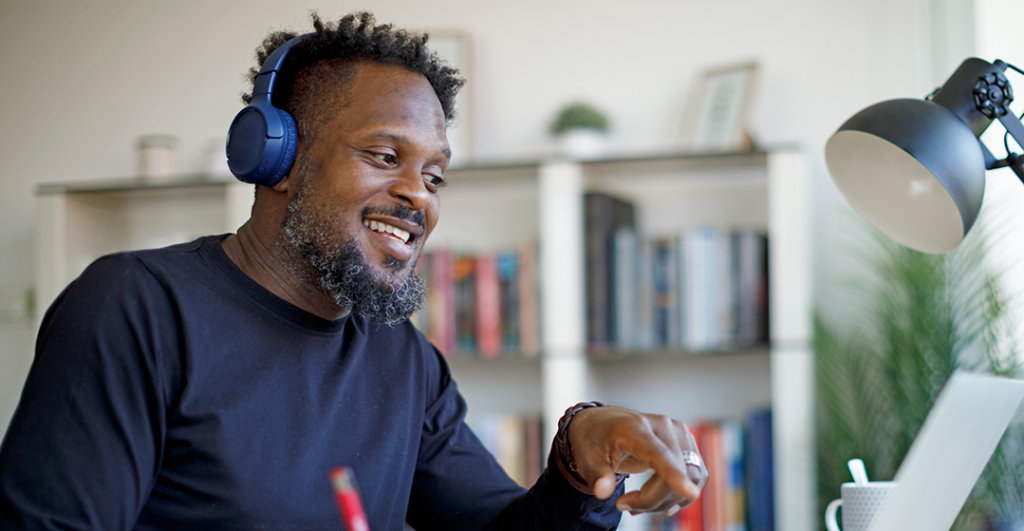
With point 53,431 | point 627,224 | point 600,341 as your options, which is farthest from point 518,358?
point 53,431

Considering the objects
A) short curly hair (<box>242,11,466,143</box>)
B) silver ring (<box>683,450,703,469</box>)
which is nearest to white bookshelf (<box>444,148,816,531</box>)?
short curly hair (<box>242,11,466,143</box>)

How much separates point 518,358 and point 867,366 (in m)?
0.82

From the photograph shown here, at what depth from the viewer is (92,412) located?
841 millimetres

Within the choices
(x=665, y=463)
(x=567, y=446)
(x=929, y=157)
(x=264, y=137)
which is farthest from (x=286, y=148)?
(x=929, y=157)

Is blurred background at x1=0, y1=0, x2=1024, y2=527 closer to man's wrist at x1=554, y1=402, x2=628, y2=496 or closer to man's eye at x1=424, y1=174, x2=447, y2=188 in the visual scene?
man's eye at x1=424, y1=174, x2=447, y2=188

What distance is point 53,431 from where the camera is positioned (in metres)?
0.82

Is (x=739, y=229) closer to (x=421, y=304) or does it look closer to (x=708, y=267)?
(x=708, y=267)

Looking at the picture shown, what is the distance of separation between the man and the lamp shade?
0.42m

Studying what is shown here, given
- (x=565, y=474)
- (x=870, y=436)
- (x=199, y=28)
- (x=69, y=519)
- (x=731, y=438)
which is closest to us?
(x=69, y=519)

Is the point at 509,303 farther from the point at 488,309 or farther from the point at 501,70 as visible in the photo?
the point at 501,70

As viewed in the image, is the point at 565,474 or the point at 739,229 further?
the point at 739,229

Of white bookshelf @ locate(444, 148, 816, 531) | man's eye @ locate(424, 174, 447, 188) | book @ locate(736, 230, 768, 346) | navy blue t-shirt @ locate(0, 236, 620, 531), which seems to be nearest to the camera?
navy blue t-shirt @ locate(0, 236, 620, 531)

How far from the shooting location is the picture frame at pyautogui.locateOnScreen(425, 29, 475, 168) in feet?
7.82

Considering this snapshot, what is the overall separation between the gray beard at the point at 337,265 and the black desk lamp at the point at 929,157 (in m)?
0.60
